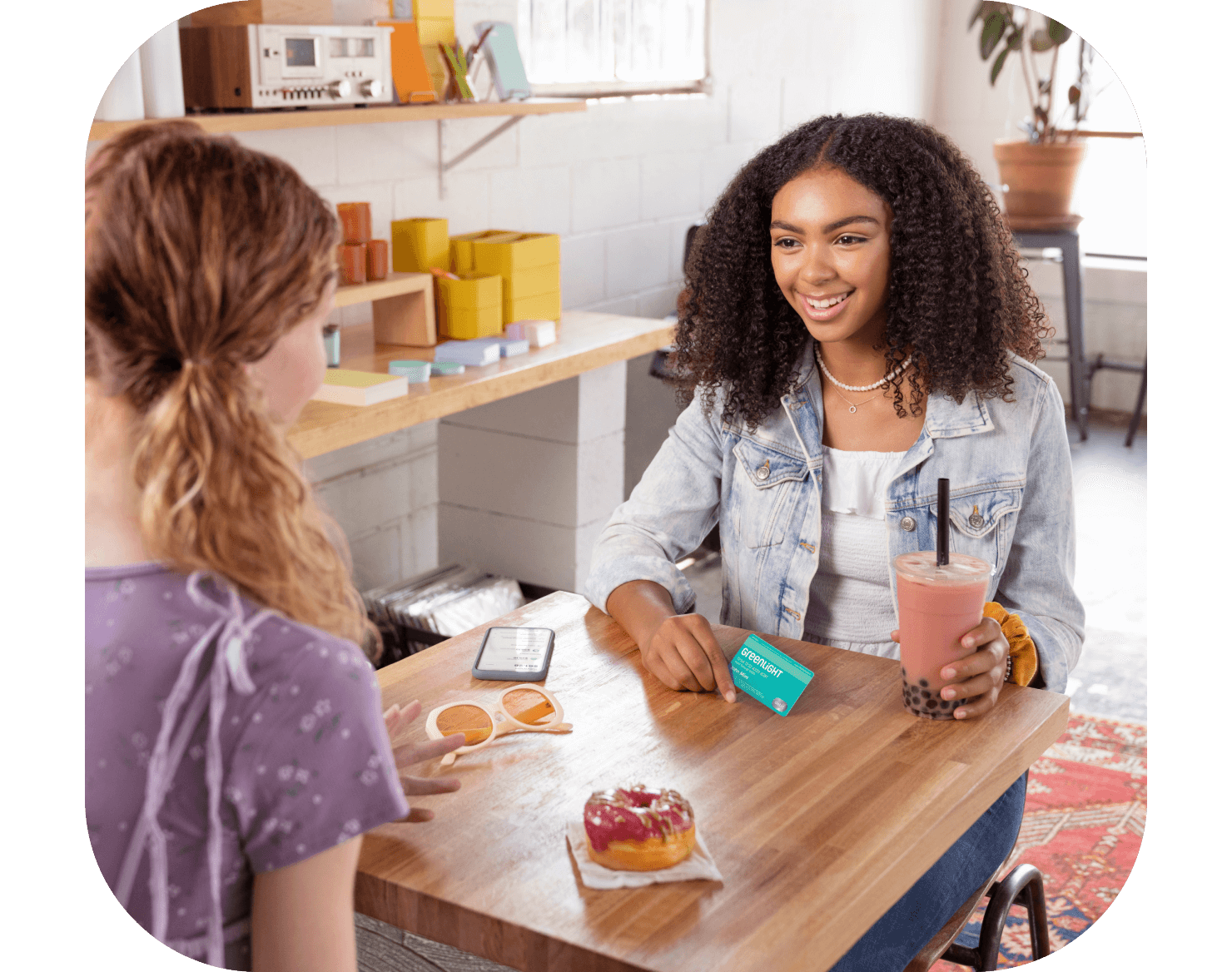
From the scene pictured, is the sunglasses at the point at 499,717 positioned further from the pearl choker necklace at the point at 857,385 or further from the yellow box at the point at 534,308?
the yellow box at the point at 534,308

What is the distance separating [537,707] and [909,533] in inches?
22.5

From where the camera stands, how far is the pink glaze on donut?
97 cm

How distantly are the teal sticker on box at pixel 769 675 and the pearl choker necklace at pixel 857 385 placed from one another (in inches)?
19.9

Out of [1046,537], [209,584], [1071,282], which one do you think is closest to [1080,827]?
[1046,537]

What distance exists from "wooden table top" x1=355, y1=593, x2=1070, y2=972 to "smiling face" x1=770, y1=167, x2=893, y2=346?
0.46 metres

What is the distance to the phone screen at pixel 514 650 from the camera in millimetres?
1364

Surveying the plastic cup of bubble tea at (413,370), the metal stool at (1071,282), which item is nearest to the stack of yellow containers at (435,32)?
the plastic cup of bubble tea at (413,370)

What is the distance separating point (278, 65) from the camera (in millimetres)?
2484

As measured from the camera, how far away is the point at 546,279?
3154 millimetres

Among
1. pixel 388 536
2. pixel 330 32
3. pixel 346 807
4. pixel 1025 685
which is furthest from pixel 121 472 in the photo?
pixel 388 536

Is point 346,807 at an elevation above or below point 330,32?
below

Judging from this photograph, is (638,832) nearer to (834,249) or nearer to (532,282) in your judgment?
(834,249)

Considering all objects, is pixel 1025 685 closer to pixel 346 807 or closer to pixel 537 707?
pixel 537 707

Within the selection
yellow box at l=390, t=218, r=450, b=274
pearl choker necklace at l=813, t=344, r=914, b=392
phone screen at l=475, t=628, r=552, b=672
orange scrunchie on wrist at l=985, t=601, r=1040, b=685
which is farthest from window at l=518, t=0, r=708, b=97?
orange scrunchie on wrist at l=985, t=601, r=1040, b=685
